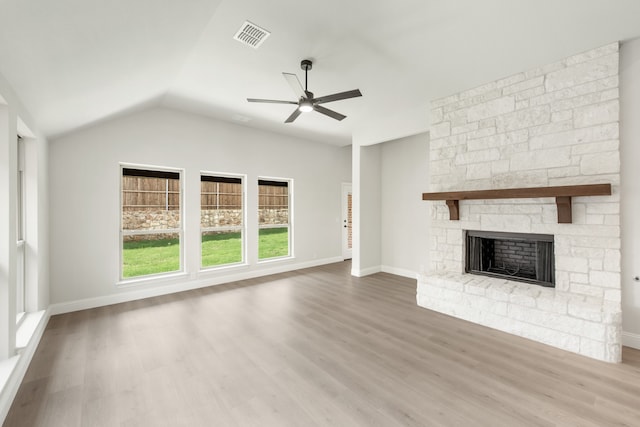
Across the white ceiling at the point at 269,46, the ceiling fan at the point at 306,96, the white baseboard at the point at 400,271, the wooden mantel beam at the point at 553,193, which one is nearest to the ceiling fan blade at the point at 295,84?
the ceiling fan at the point at 306,96

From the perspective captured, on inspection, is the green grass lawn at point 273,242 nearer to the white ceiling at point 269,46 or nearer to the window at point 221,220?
the window at point 221,220

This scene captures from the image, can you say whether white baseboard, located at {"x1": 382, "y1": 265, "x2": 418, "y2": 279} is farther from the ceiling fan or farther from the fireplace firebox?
the ceiling fan

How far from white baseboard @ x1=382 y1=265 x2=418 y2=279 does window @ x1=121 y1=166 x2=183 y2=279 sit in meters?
4.03

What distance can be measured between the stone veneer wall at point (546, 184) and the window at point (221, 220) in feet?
11.8

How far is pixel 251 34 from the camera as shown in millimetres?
2672

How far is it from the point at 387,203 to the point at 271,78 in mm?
3510

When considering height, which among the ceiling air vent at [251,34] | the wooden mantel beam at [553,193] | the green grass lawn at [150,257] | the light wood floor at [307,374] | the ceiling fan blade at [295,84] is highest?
the ceiling air vent at [251,34]

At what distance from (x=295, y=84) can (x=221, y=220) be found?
333cm

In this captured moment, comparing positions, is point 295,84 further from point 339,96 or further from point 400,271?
point 400,271

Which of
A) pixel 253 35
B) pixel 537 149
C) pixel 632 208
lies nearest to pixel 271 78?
pixel 253 35

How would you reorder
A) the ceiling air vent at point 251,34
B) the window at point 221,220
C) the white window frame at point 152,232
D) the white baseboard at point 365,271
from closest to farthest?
1. the ceiling air vent at point 251,34
2. the white window frame at point 152,232
3. the window at point 221,220
4. the white baseboard at point 365,271

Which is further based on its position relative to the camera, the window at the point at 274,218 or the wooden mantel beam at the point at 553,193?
the window at the point at 274,218

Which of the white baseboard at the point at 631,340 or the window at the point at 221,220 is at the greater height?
the window at the point at 221,220

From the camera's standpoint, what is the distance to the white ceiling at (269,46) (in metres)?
1.86
